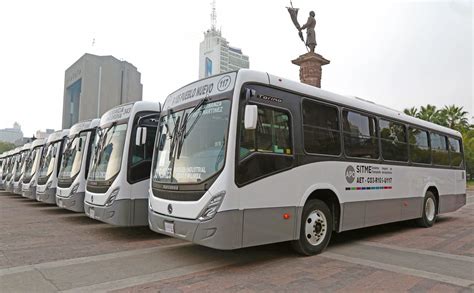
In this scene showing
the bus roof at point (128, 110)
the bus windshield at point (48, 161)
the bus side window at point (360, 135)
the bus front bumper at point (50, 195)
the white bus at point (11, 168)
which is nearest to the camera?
the bus side window at point (360, 135)

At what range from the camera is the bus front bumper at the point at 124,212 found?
753 centimetres

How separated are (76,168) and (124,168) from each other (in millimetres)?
3258

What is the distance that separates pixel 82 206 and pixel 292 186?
6.47 m

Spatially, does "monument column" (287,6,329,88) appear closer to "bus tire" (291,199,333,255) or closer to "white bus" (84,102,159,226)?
"white bus" (84,102,159,226)

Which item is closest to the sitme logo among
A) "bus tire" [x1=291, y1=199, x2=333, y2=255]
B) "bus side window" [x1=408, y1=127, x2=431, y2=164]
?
"bus tire" [x1=291, y1=199, x2=333, y2=255]

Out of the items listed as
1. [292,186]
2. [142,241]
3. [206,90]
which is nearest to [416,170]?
[292,186]

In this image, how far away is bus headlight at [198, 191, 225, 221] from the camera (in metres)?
5.09

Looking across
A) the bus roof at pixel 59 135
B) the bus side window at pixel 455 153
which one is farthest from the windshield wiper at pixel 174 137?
the bus side window at pixel 455 153

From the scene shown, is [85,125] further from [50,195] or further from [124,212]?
[124,212]

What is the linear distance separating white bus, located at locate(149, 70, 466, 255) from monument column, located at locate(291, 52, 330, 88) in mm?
8499

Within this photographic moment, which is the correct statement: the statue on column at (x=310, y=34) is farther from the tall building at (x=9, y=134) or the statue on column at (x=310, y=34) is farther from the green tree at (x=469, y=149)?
the tall building at (x=9, y=134)

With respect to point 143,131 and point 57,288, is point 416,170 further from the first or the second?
point 57,288

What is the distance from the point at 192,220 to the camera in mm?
5285

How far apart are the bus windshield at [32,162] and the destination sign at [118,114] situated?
747cm
